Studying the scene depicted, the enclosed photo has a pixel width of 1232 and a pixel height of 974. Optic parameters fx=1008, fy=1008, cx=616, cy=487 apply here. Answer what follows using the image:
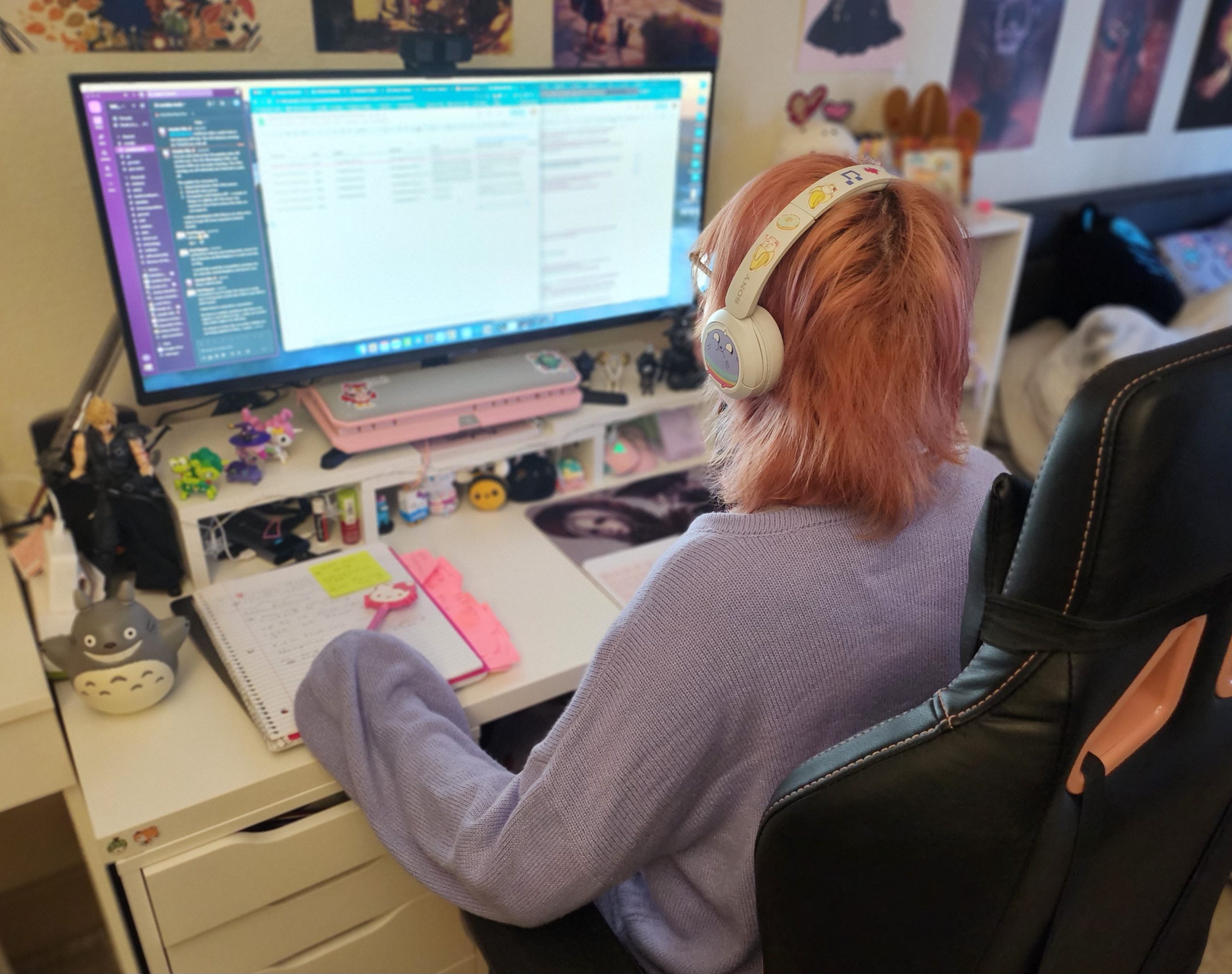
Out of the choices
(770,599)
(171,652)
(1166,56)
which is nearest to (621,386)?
(171,652)

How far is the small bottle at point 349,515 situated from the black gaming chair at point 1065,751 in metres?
0.83

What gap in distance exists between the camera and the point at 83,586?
1.21 meters

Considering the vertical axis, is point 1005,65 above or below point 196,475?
above

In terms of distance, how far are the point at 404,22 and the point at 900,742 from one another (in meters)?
1.19

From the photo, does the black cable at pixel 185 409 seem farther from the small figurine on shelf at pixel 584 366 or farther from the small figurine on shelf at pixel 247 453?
the small figurine on shelf at pixel 584 366

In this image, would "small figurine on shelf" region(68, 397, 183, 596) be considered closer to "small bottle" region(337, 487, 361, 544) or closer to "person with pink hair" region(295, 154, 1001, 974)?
"small bottle" region(337, 487, 361, 544)

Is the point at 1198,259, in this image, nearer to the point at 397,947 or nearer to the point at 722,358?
the point at 722,358

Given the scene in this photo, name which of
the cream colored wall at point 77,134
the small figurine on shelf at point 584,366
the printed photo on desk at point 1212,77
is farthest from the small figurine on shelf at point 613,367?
the printed photo on desk at point 1212,77

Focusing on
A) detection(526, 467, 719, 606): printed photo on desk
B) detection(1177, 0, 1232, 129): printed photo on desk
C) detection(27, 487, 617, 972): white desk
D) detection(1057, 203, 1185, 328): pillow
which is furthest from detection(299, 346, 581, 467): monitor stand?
detection(1177, 0, 1232, 129): printed photo on desk

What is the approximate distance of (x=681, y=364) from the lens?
157cm

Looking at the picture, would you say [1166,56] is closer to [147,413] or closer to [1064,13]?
[1064,13]

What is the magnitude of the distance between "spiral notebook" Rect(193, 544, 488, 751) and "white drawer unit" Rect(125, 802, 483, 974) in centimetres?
12

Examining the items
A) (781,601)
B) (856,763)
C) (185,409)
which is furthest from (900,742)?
(185,409)

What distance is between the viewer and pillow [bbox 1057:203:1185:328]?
7.19ft
